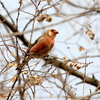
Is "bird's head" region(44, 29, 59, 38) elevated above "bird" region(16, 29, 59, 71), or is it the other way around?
"bird's head" region(44, 29, 59, 38)

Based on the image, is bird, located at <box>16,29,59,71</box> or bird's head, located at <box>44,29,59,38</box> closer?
bird, located at <box>16,29,59,71</box>

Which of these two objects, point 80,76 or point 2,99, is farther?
point 80,76

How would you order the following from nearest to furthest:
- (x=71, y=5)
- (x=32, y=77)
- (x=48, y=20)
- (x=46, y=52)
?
(x=32, y=77)
(x=48, y=20)
(x=46, y=52)
(x=71, y=5)

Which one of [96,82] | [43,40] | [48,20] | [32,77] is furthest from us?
[96,82]

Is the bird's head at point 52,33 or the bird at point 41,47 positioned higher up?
the bird's head at point 52,33

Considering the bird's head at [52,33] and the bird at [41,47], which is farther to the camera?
the bird's head at [52,33]

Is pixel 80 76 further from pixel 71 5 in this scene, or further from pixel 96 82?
pixel 71 5

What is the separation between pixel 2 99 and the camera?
149 inches

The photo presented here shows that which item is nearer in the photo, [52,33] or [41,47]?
[41,47]

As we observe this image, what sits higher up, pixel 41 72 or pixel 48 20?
pixel 48 20

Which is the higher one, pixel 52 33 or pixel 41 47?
pixel 52 33

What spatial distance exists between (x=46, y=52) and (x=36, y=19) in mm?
1066

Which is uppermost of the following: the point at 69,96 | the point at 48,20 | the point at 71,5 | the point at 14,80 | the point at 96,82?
the point at 71,5

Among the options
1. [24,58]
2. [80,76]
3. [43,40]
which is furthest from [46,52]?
[80,76]
